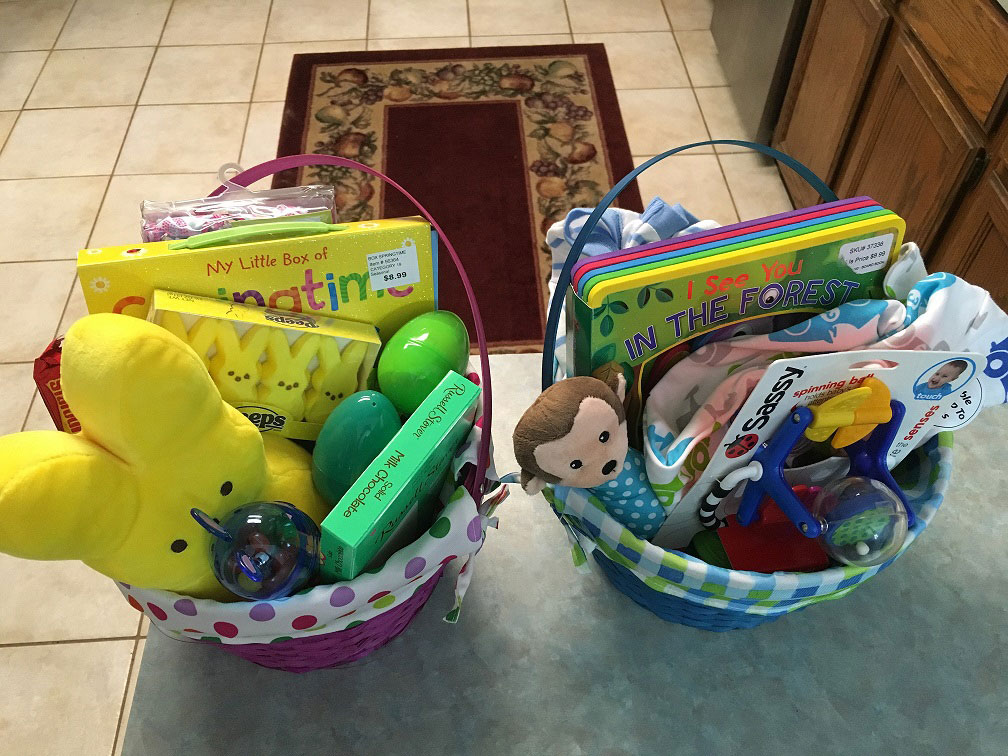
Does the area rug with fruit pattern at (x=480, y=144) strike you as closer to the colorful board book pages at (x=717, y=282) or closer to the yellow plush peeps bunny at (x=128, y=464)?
the colorful board book pages at (x=717, y=282)

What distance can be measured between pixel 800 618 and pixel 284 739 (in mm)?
551

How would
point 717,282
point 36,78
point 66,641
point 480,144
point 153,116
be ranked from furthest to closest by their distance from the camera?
point 36,78
point 153,116
point 480,144
point 66,641
point 717,282

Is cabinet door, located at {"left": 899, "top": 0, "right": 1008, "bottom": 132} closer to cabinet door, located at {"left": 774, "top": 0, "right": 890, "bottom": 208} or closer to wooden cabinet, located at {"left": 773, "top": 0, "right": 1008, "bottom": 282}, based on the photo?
wooden cabinet, located at {"left": 773, "top": 0, "right": 1008, "bottom": 282}

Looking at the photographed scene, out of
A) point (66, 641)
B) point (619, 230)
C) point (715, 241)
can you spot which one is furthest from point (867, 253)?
point (66, 641)

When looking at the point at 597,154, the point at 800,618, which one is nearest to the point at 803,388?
the point at 800,618

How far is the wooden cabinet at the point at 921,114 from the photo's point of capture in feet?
3.56

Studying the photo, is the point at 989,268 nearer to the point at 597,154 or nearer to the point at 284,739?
the point at 597,154

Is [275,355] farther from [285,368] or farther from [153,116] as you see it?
[153,116]

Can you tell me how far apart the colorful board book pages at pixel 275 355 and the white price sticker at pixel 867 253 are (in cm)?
48

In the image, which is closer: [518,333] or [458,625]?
[458,625]

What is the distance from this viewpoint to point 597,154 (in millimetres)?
1830

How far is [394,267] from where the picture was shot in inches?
32.2

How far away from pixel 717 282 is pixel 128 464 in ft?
1.73

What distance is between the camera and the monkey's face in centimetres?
64
